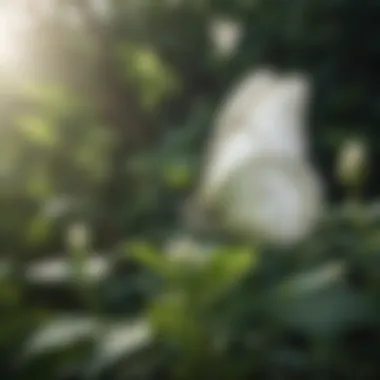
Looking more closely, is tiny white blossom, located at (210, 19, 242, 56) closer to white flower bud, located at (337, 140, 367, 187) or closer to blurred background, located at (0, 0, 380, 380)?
blurred background, located at (0, 0, 380, 380)

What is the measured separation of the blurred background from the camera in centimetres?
56

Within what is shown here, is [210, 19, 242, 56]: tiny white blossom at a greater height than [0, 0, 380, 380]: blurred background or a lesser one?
greater

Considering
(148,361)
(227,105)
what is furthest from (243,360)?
(227,105)

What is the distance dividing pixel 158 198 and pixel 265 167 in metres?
0.09

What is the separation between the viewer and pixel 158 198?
708 millimetres

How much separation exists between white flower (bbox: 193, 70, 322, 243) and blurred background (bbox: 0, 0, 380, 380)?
19 mm

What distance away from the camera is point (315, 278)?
566 mm

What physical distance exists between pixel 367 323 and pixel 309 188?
12 cm

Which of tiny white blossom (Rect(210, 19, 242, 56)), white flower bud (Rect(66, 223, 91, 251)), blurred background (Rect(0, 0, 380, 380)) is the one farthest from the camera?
tiny white blossom (Rect(210, 19, 242, 56))

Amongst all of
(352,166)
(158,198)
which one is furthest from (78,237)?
(352,166)

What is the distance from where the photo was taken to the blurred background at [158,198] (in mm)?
562

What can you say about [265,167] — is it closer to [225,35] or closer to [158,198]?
[158,198]

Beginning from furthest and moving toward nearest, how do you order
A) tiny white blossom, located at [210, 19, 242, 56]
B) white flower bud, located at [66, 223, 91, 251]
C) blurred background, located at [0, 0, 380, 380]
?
tiny white blossom, located at [210, 19, 242, 56], white flower bud, located at [66, 223, 91, 251], blurred background, located at [0, 0, 380, 380]

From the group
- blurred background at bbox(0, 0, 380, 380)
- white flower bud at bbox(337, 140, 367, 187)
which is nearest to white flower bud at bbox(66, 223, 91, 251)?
blurred background at bbox(0, 0, 380, 380)
